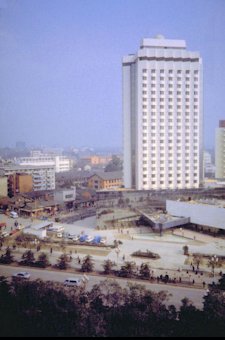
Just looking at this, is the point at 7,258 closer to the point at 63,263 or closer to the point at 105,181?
the point at 63,263

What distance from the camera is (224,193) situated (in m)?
8.48

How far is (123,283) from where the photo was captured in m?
4.27

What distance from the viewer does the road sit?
3918 mm

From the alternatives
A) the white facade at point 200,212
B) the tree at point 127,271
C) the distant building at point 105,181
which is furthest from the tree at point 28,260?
the distant building at point 105,181

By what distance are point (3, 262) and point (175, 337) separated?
266 centimetres

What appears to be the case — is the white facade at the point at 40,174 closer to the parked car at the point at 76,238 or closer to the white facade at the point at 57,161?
the white facade at the point at 57,161

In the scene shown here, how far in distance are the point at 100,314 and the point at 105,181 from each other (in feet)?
32.1

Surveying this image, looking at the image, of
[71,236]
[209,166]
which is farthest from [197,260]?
[209,166]

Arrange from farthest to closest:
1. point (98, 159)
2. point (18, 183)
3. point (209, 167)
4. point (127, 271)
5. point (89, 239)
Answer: point (98, 159)
point (209, 167)
point (18, 183)
point (89, 239)
point (127, 271)

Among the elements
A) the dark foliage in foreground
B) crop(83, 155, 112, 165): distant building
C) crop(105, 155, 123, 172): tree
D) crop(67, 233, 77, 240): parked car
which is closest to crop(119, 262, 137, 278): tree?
the dark foliage in foreground

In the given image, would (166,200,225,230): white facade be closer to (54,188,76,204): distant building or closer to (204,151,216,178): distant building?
(54,188,76,204): distant building

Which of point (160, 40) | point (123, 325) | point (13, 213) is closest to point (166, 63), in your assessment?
point (160, 40)

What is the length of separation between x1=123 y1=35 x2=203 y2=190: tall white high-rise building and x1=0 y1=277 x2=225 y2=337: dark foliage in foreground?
6.55 m

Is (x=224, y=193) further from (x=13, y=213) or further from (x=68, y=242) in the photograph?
(x=13, y=213)
